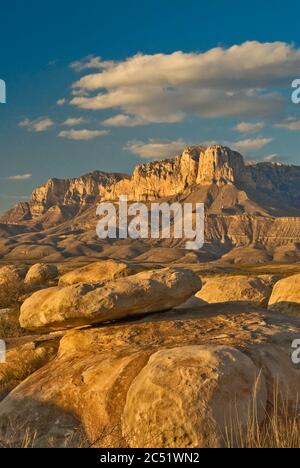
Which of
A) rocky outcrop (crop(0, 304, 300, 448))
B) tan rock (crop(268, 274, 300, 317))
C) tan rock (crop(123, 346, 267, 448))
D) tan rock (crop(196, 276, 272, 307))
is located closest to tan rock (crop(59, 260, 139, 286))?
tan rock (crop(196, 276, 272, 307))

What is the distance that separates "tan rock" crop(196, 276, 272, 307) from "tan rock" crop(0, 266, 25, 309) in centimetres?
1696

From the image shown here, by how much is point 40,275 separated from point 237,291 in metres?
25.2

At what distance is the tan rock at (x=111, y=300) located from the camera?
14.6 metres

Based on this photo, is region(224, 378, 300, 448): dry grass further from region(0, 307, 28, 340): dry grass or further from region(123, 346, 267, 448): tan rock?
region(0, 307, 28, 340): dry grass

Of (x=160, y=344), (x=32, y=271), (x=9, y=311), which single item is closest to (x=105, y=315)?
(x=160, y=344)

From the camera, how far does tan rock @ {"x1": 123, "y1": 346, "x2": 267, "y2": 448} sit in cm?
860

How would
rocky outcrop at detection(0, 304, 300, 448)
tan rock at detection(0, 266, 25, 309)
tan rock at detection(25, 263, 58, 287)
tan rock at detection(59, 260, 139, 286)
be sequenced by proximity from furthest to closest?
tan rock at detection(25, 263, 58, 287), tan rock at detection(0, 266, 25, 309), tan rock at detection(59, 260, 139, 286), rocky outcrop at detection(0, 304, 300, 448)

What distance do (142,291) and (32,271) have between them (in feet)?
101

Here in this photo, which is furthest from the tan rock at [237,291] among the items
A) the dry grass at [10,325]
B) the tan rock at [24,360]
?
the dry grass at [10,325]

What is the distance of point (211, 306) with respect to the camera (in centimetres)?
1652

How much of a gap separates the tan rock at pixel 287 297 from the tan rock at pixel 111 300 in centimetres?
498

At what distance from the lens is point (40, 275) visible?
43.5 meters

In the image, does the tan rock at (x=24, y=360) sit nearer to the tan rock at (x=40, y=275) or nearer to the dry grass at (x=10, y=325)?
the dry grass at (x=10, y=325)

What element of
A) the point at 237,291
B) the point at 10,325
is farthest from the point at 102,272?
the point at 237,291
